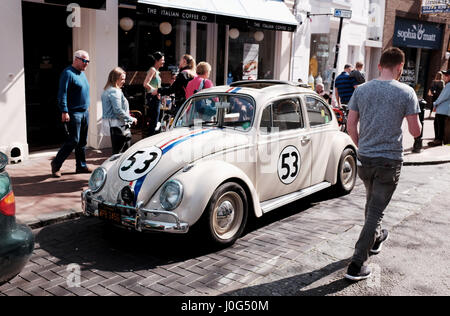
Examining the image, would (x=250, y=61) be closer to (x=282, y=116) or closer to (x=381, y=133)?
(x=282, y=116)

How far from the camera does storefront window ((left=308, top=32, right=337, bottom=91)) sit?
16.4m

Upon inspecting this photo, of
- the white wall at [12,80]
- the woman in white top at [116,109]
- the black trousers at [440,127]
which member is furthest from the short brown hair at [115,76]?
the black trousers at [440,127]

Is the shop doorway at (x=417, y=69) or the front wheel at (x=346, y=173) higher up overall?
the shop doorway at (x=417, y=69)

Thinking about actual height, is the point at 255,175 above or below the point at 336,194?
above

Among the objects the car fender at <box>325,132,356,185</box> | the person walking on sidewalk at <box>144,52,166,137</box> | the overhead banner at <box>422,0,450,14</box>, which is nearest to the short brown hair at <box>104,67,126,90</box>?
the person walking on sidewalk at <box>144,52,166,137</box>

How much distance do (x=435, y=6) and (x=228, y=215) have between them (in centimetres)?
1962

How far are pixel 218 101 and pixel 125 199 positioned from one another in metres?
1.86

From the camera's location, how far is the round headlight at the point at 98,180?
490 cm

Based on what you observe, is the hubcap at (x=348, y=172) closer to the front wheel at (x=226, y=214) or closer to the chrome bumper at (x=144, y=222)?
the front wheel at (x=226, y=214)

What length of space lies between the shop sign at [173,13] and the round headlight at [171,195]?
607 centimetres
